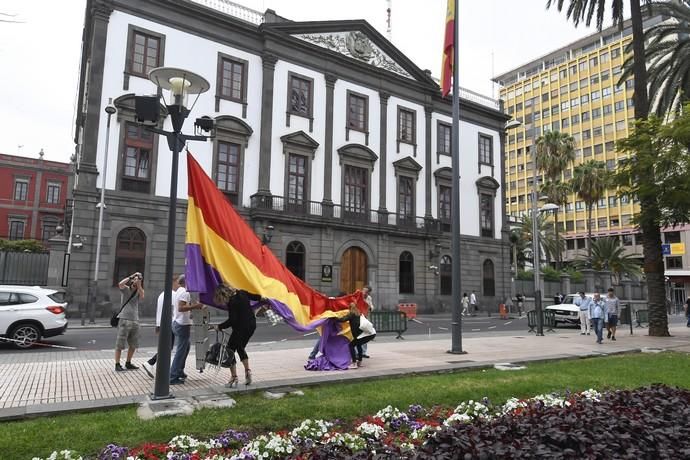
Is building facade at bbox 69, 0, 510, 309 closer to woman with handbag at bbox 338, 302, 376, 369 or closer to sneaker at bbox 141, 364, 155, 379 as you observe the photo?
sneaker at bbox 141, 364, 155, 379

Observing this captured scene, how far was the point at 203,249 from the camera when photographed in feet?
25.9

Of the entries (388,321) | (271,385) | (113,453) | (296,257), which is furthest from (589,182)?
(113,453)

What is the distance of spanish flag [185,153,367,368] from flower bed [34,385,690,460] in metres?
3.16

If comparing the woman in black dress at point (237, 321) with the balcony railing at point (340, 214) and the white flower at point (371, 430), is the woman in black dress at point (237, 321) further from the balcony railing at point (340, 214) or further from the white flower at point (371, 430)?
the balcony railing at point (340, 214)

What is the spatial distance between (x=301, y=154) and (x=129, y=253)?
1189 cm

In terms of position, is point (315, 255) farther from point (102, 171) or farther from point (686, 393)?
point (686, 393)

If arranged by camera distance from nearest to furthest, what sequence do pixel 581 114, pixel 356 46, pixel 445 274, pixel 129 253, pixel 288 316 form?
pixel 288 316 < pixel 129 253 < pixel 356 46 < pixel 445 274 < pixel 581 114

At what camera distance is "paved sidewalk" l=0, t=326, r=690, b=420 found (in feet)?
23.3

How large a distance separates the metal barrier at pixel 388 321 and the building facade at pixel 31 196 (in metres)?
53.0

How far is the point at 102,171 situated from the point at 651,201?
79.8 ft

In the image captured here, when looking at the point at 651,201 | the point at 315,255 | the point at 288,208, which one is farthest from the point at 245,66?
the point at 651,201

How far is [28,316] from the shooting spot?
1357 centimetres

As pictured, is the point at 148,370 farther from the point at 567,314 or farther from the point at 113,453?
the point at 567,314

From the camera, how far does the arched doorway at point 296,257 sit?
1161 inches
